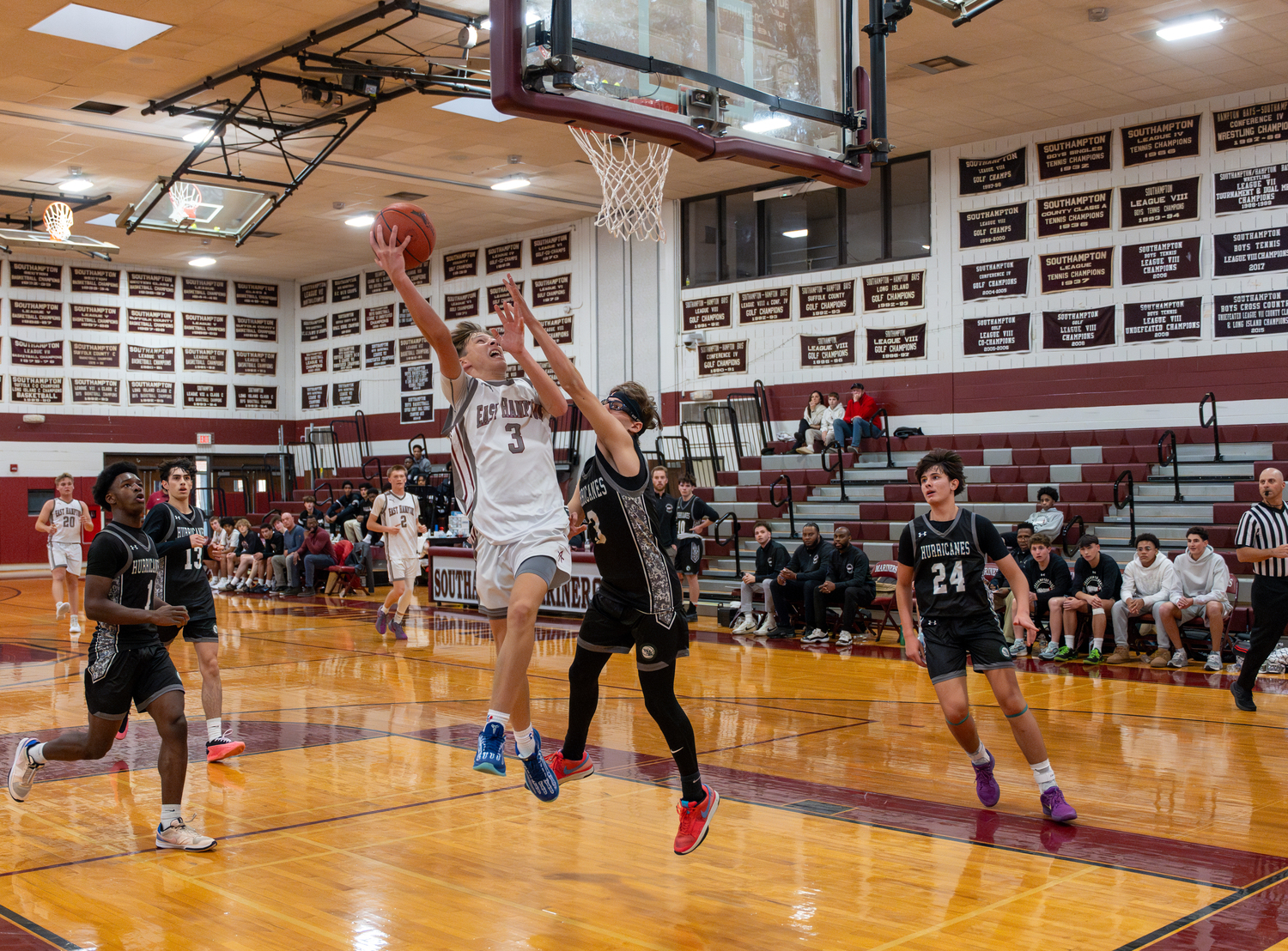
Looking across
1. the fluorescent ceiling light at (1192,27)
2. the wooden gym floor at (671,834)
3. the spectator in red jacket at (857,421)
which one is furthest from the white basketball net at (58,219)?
the fluorescent ceiling light at (1192,27)

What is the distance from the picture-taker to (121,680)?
5.09 meters

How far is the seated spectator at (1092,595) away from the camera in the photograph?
10.9 metres

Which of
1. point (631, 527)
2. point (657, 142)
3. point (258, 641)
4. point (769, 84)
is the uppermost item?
point (769, 84)

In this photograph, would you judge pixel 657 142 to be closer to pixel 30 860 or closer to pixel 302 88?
pixel 30 860

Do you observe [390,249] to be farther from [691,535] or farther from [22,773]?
[691,535]

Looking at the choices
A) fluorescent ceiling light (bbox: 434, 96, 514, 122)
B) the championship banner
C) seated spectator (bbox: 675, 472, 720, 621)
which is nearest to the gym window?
fluorescent ceiling light (bbox: 434, 96, 514, 122)

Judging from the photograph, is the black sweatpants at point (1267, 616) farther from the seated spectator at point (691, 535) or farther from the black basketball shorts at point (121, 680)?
the black basketball shorts at point (121, 680)

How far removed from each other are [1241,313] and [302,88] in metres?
11.5

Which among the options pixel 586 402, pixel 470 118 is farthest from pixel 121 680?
pixel 470 118

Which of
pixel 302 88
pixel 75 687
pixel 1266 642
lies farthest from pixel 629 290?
pixel 1266 642

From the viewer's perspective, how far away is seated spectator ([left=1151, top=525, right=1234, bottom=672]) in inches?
408

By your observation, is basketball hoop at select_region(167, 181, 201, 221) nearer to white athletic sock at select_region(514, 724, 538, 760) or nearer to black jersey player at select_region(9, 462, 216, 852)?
black jersey player at select_region(9, 462, 216, 852)

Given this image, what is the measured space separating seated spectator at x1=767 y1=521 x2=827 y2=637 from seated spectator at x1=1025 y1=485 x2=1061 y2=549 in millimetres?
2248

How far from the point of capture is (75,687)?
9586mm
